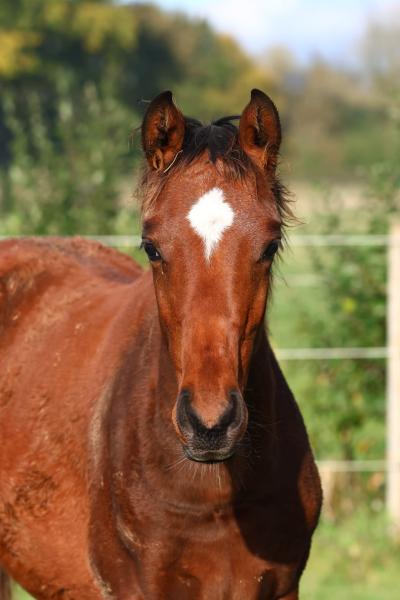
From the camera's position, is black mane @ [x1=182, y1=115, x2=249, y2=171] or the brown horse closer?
the brown horse

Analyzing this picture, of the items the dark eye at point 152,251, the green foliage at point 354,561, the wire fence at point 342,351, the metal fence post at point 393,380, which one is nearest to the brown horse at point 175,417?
the dark eye at point 152,251

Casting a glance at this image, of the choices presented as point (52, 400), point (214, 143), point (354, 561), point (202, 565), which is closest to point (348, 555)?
point (354, 561)

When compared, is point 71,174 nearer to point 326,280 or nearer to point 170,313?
point 326,280

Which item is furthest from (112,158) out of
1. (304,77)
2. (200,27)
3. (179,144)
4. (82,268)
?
(304,77)

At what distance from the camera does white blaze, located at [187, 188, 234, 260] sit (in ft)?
9.57

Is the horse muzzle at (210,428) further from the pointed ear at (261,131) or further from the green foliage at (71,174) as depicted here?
the green foliage at (71,174)

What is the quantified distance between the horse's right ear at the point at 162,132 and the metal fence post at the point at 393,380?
13.1 ft

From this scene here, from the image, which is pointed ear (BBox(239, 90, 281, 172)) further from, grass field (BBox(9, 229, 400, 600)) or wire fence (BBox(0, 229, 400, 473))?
wire fence (BBox(0, 229, 400, 473))

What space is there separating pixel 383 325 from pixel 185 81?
33.1 metres

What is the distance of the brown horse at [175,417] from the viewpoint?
2.91m

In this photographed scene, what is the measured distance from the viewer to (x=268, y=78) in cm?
4666

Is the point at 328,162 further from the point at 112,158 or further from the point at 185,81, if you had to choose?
the point at 112,158

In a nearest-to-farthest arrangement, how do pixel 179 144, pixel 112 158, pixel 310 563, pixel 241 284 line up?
pixel 241 284 → pixel 179 144 → pixel 310 563 → pixel 112 158

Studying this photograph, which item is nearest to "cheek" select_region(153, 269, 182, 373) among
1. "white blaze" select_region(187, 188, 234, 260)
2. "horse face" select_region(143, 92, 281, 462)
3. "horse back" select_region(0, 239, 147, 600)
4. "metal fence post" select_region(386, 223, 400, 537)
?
"horse face" select_region(143, 92, 281, 462)
